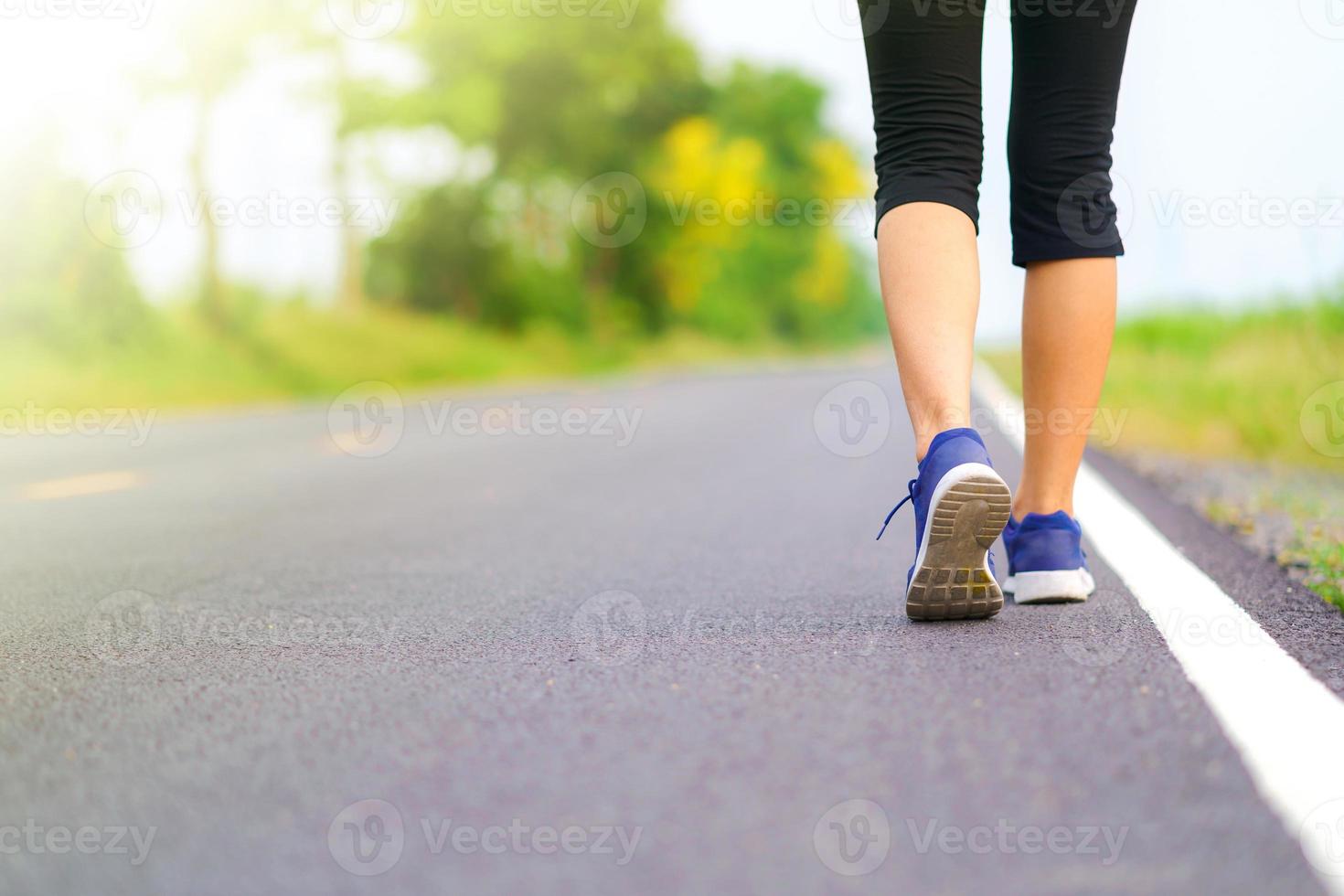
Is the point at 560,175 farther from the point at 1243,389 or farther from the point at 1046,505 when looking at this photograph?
the point at 1046,505

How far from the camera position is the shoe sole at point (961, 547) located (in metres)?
2.26

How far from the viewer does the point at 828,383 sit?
1761 centimetres

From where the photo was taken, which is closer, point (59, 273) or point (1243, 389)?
point (1243, 389)

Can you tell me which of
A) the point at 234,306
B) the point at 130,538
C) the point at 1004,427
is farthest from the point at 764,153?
the point at 130,538

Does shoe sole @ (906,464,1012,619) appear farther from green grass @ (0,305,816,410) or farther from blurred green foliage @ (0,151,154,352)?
blurred green foliage @ (0,151,154,352)

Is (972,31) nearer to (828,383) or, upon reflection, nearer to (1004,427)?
(1004,427)

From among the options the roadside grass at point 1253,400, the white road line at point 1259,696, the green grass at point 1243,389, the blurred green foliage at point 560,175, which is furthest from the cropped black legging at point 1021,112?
the blurred green foliage at point 560,175

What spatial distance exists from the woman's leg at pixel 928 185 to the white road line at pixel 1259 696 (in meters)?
0.56

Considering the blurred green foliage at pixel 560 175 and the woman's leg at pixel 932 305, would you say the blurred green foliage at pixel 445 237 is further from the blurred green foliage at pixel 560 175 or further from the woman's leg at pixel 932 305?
the woman's leg at pixel 932 305

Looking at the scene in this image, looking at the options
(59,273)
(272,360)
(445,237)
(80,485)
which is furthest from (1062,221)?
(445,237)

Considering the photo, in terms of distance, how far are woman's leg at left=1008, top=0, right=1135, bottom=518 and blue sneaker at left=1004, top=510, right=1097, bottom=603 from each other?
0.05 metres

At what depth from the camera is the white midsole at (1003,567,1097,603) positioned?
2.59 metres

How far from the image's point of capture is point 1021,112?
2719 mm

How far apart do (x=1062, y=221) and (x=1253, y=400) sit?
4054 mm
